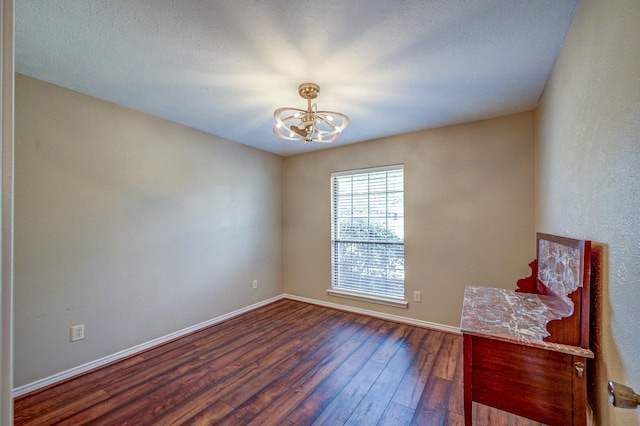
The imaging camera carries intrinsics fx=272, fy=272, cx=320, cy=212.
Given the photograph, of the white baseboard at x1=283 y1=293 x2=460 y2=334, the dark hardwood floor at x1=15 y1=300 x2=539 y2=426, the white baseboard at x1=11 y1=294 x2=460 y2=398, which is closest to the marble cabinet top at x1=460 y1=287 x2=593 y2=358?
the dark hardwood floor at x1=15 y1=300 x2=539 y2=426

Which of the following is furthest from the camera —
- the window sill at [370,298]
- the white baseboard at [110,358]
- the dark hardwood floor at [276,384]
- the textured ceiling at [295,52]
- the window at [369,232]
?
the window at [369,232]

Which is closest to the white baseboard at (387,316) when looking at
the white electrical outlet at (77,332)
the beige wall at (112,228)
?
the beige wall at (112,228)

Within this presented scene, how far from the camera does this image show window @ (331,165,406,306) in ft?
11.5

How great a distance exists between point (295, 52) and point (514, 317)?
2.06m

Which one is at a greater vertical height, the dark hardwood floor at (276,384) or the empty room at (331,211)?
the empty room at (331,211)

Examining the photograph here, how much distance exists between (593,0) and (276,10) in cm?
148

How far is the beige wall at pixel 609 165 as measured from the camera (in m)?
0.89

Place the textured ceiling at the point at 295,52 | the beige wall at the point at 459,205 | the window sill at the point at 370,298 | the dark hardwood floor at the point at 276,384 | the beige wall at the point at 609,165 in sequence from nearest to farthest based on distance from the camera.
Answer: the beige wall at the point at 609,165 < the textured ceiling at the point at 295,52 < the dark hardwood floor at the point at 276,384 < the beige wall at the point at 459,205 < the window sill at the point at 370,298

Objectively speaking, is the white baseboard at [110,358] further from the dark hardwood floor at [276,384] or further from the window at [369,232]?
the window at [369,232]

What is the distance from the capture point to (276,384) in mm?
2145

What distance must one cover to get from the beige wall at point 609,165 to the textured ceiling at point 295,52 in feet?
1.34

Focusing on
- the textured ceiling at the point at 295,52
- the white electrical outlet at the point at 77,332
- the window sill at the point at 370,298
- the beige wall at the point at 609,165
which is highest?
the textured ceiling at the point at 295,52

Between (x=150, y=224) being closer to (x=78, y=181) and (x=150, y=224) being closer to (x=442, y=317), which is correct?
(x=78, y=181)

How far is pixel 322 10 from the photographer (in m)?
1.46
